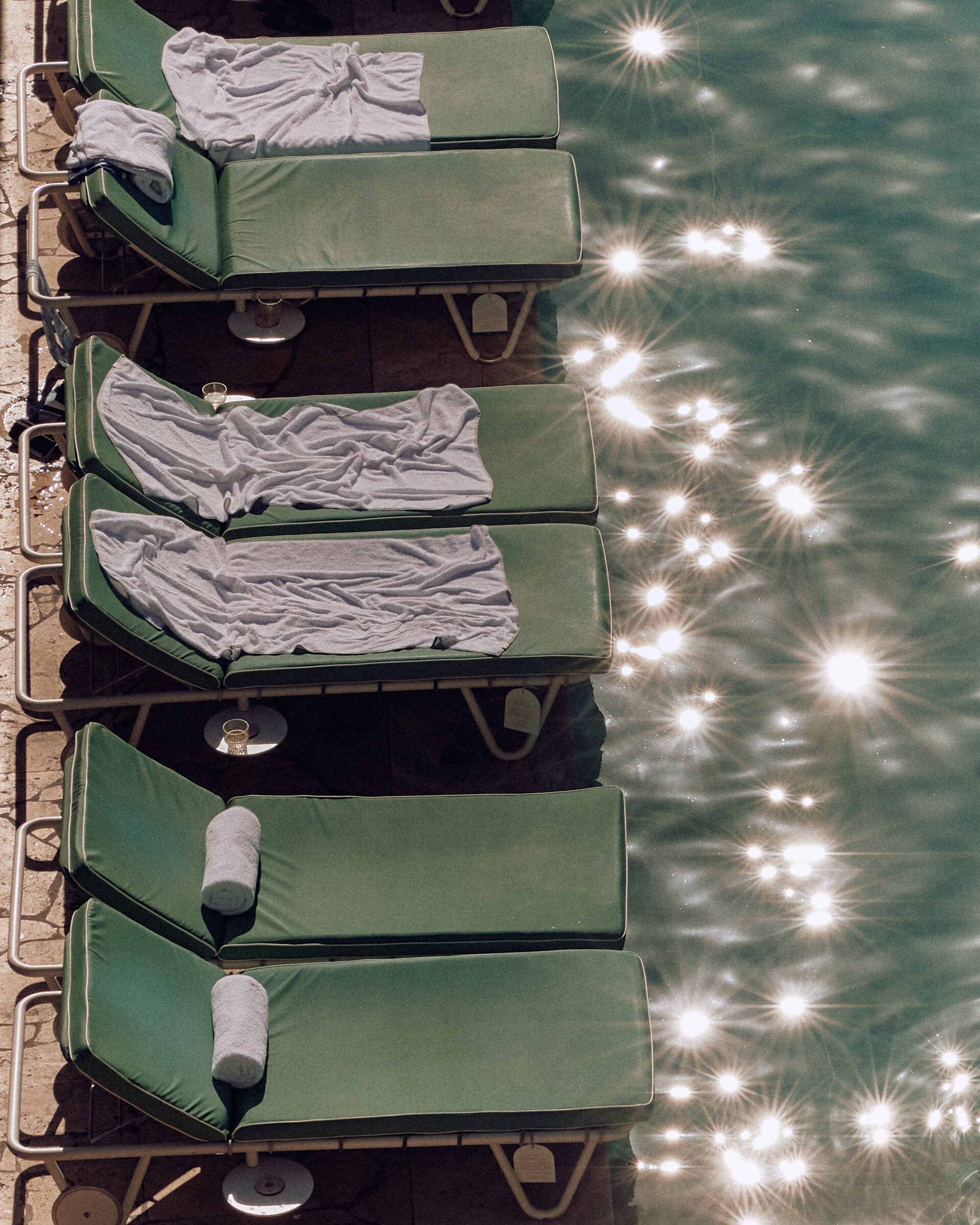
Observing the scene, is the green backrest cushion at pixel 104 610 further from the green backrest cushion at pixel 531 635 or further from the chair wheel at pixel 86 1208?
the chair wheel at pixel 86 1208

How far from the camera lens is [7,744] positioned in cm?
496

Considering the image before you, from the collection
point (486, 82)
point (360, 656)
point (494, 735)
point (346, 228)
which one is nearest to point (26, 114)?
point (346, 228)

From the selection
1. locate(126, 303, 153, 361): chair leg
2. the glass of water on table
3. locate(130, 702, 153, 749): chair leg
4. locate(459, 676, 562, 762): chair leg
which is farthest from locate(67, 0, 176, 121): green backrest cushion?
locate(459, 676, 562, 762): chair leg

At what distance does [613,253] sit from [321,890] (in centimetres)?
330

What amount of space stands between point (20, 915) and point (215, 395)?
2.04 metres

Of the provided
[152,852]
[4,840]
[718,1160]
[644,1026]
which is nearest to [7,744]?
[4,840]

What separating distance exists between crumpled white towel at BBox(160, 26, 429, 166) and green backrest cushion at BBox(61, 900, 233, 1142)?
131 inches

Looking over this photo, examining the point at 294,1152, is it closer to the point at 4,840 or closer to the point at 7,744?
the point at 4,840

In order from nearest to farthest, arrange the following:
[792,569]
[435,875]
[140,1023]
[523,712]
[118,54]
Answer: [140,1023] < [435,875] < [523,712] < [792,569] < [118,54]

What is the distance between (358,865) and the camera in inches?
176

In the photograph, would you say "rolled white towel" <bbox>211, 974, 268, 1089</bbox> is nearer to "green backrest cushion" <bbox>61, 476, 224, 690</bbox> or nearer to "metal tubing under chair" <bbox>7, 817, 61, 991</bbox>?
"metal tubing under chair" <bbox>7, 817, 61, 991</bbox>

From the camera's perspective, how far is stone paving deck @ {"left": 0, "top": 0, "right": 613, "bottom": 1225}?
4.31 m

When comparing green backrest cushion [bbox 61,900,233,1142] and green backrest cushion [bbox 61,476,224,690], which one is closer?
green backrest cushion [bbox 61,900,233,1142]

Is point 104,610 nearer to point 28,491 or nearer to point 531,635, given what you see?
point 28,491
